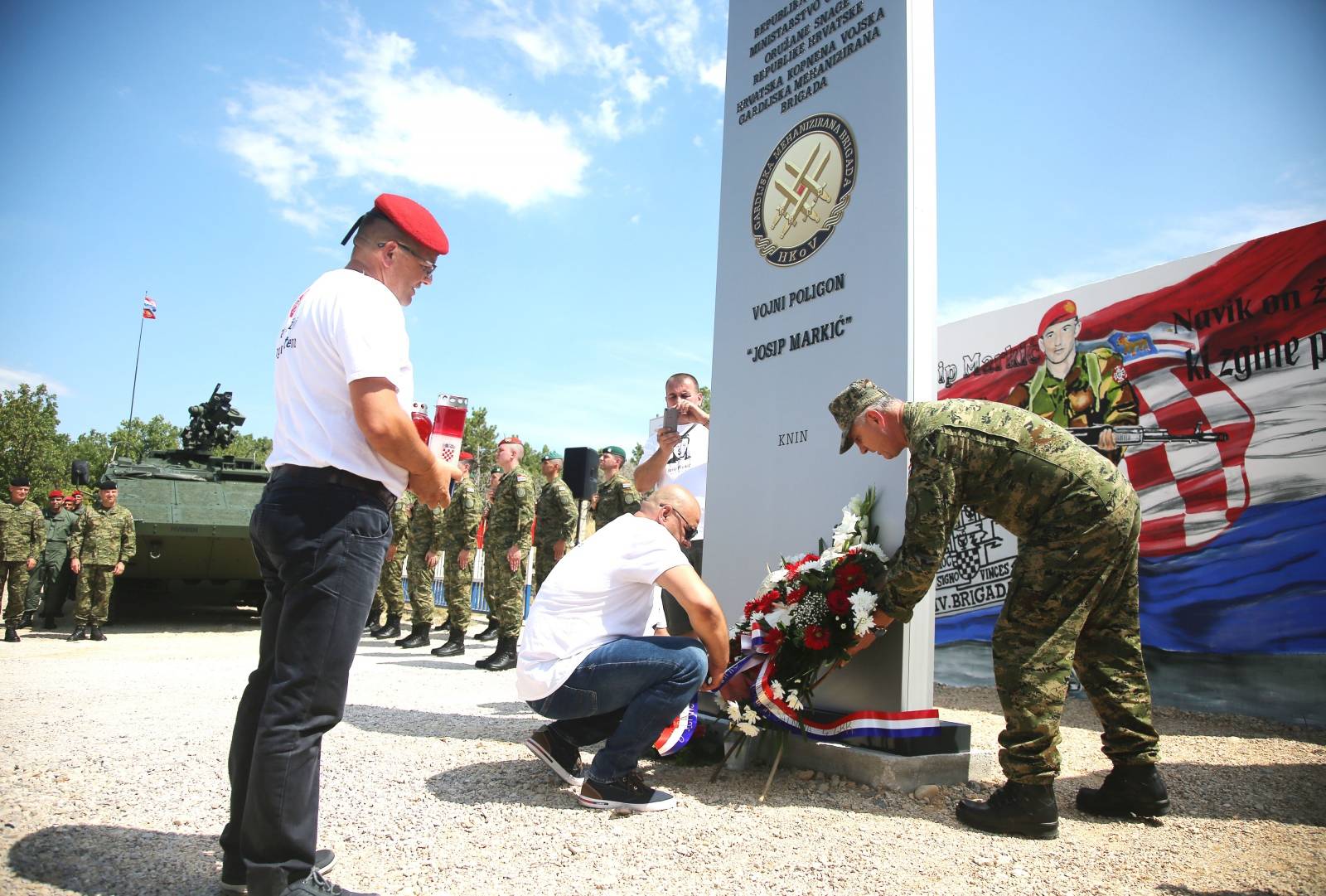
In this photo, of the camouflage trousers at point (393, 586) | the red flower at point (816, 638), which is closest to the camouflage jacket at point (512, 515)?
the camouflage trousers at point (393, 586)

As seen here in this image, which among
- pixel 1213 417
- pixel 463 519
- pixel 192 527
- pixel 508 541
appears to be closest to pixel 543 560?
pixel 508 541

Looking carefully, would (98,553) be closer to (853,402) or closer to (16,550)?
(16,550)

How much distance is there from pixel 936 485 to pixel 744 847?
4.57 feet

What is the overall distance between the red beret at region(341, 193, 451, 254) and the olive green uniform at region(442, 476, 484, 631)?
632cm

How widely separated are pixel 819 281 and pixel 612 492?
4155 millimetres

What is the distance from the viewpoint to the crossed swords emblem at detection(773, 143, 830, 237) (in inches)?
161

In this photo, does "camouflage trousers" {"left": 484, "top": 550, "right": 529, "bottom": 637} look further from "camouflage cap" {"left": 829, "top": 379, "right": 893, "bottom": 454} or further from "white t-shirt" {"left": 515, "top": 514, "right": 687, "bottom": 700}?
"camouflage cap" {"left": 829, "top": 379, "right": 893, "bottom": 454}

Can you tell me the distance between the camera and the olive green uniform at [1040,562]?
2.82 metres

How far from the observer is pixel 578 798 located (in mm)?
3094

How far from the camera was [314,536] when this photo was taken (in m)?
2.00

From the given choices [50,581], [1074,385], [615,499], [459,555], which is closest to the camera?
[1074,385]

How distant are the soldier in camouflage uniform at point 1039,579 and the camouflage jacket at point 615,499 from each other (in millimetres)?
4607

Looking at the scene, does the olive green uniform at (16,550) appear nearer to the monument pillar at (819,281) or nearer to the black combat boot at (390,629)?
the black combat boot at (390,629)

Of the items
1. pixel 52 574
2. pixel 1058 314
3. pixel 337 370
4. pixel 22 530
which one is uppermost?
pixel 1058 314
